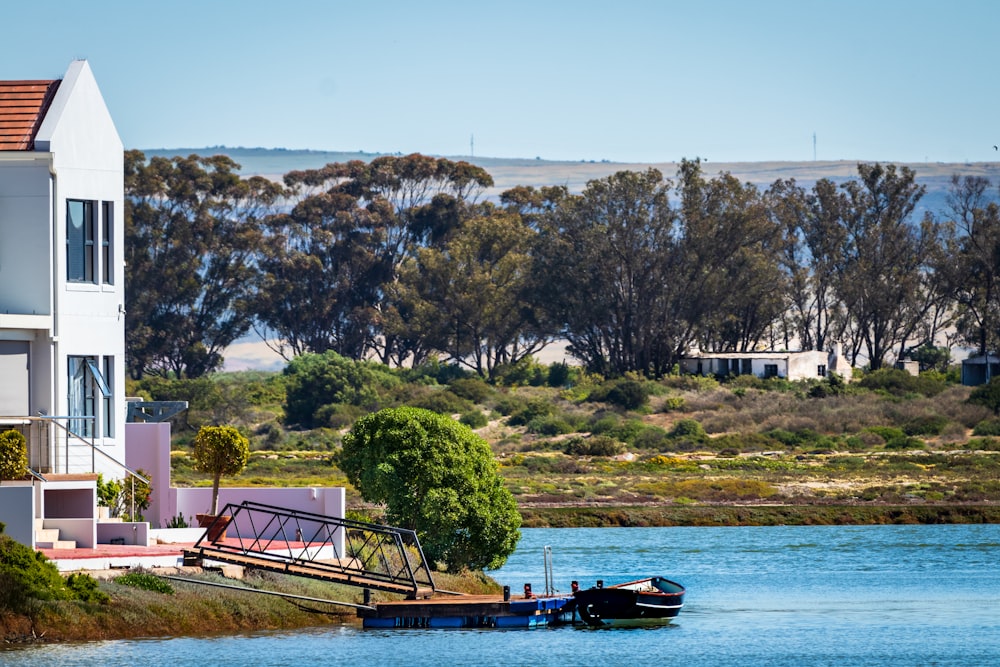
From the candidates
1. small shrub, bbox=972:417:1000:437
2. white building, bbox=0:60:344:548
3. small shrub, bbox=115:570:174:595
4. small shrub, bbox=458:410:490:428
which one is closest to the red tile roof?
white building, bbox=0:60:344:548

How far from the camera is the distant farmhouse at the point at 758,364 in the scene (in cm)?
12462

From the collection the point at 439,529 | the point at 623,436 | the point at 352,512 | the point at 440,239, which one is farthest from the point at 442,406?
the point at 439,529

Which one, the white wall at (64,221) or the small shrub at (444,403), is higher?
the white wall at (64,221)

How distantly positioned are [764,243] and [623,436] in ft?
108

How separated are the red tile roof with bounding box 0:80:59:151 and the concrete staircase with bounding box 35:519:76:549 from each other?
8532 millimetres

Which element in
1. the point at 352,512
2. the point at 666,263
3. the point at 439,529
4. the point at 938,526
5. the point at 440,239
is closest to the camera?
the point at 439,529

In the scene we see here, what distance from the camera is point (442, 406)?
374ft

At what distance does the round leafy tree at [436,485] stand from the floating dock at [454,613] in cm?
513

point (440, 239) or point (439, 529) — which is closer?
point (439, 529)

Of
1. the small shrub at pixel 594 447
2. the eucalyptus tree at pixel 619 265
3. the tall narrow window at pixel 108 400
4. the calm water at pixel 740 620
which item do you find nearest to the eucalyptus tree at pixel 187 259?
the eucalyptus tree at pixel 619 265

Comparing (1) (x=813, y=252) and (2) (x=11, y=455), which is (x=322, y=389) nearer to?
(1) (x=813, y=252)

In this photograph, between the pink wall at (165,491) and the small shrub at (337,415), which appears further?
the small shrub at (337,415)

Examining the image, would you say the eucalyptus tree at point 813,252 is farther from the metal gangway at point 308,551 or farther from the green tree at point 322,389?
the metal gangway at point 308,551

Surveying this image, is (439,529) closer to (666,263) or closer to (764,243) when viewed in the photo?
(666,263)
